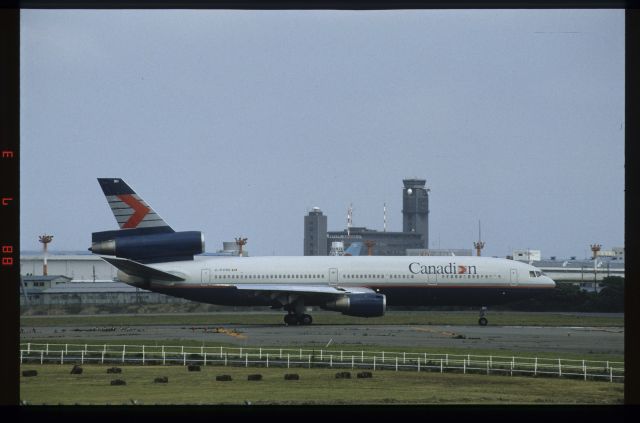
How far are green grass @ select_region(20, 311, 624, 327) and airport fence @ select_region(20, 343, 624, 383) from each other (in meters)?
18.8

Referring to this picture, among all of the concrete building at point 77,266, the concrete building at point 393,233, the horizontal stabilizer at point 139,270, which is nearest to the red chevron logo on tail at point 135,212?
the horizontal stabilizer at point 139,270

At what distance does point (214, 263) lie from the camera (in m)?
52.2

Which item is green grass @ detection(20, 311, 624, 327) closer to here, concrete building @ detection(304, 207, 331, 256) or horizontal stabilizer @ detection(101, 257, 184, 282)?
horizontal stabilizer @ detection(101, 257, 184, 282)

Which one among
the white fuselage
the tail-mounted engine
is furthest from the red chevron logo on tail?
the white fuselage

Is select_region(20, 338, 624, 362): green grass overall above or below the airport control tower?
below

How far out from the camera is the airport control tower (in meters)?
169

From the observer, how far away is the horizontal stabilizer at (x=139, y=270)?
4972cm

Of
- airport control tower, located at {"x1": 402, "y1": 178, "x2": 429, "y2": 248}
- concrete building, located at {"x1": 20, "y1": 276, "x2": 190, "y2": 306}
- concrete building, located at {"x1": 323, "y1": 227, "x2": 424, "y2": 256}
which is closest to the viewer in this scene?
concrete building, located at {"x1": 20, "y1": 276, "x2": 190, "y2": 306}

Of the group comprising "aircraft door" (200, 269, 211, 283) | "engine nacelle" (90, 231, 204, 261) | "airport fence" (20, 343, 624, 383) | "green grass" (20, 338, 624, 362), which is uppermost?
"engine nacelle" (90, 231, 204, 261)

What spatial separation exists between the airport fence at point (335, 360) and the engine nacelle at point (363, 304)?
1429cm

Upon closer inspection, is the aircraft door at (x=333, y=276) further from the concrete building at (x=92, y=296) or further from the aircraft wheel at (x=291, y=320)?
the concrete building at (x=92, y=296)
